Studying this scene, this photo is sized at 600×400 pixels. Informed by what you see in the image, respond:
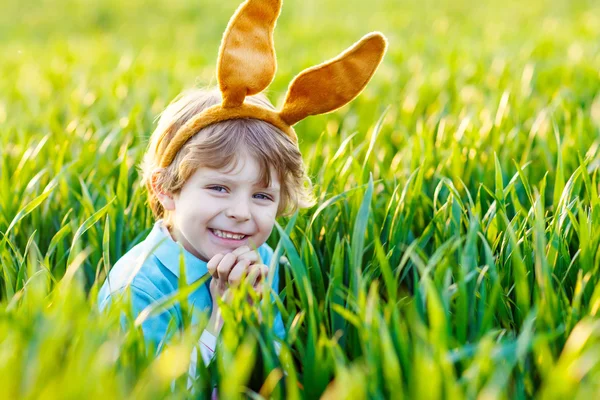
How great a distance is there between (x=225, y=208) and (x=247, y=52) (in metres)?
0.33

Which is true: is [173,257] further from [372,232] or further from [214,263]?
[372,232]

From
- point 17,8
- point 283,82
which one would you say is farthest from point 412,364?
point 17,8

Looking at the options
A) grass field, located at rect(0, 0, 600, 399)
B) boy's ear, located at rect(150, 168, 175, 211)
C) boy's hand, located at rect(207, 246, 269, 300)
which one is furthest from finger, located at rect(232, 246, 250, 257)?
boy's ear, located at rect(150, 168, 175, 211)

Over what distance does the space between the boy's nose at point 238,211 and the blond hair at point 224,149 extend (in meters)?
0.08

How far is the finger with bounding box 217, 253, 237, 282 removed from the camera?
4.91 feet

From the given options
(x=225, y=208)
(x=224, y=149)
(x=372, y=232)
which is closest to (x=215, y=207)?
(x=225, y=208)

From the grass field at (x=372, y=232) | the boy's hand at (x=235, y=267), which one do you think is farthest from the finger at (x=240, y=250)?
the grass field at (x=372, y=232)

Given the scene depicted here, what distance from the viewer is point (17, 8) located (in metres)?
9.41

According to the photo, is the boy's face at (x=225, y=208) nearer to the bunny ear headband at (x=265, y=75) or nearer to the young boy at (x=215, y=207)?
the young boy at (x=215, y=207)

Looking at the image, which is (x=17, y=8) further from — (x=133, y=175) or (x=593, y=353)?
(x=593, y=353)

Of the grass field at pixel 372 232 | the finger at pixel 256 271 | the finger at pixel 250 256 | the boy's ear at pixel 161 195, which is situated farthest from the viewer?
the boy's ear at pixel 161 195

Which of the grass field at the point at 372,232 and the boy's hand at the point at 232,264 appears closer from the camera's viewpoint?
the grass field at the point at 372,232

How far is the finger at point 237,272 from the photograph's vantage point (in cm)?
147

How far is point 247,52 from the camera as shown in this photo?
1.58 m
